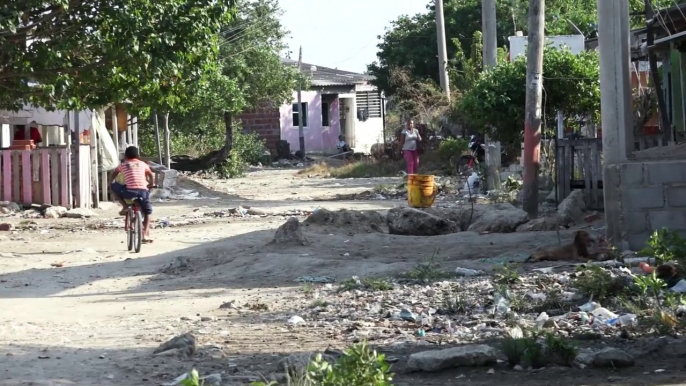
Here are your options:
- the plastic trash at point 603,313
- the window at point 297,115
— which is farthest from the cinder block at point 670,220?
the window at point 297,115

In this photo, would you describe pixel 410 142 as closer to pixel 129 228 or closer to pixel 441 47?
pixel 441 47

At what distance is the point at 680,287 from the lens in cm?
966

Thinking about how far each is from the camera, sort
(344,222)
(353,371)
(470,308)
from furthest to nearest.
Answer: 1. (344,222)
2. (470,308)
3. (353,371)

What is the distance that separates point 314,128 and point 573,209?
161 feet

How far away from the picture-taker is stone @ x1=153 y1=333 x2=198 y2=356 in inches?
313

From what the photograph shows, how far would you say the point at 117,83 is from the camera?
56.9 ft

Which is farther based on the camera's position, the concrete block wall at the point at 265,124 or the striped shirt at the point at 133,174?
the concrete block wall at the point at 265,124

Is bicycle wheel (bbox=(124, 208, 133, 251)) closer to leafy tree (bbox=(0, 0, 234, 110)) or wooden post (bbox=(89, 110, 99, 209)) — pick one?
leafy tree (bbox=(0, 0, 234, 110))

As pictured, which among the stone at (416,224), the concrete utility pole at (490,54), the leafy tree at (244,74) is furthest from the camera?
the leafy tree at (244,74)

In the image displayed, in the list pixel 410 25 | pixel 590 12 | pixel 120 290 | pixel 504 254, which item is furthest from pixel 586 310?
pixel 410 25

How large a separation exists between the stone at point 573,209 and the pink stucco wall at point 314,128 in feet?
149

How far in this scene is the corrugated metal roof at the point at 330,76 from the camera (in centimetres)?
6412

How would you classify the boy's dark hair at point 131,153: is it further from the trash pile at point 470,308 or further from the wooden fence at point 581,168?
the wooden fence at point 581,168

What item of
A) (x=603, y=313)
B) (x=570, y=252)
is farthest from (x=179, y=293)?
(x=603, y=313)
